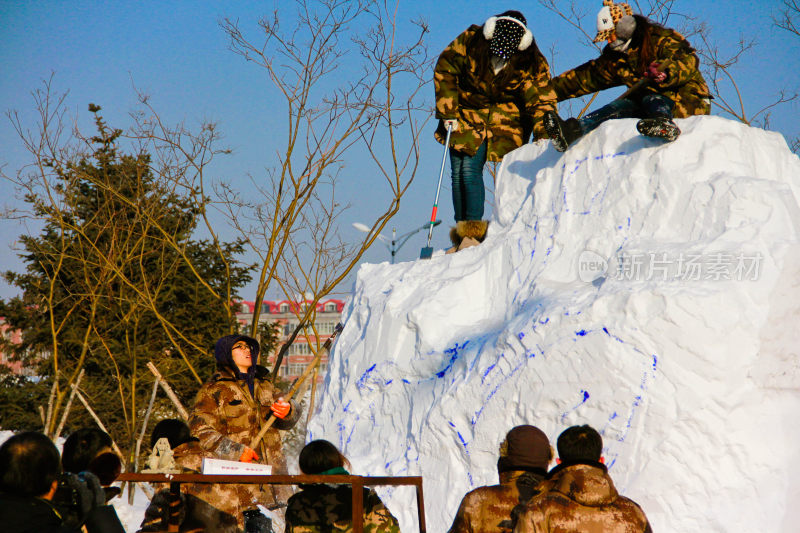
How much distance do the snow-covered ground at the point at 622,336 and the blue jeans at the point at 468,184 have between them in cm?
32

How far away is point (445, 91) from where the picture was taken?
6.52 m

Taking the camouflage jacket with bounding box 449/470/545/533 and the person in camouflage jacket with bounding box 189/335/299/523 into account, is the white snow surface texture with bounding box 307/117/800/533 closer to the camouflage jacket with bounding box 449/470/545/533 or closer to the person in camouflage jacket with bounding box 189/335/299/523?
the person in camouflage jacket with bounding box 189/335/299/523

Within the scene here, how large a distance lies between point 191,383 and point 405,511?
11587 millimetres

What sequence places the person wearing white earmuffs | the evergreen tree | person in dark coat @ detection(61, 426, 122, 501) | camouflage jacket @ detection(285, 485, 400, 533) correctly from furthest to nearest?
the evergreen tree < the person wearing white earmuffs < camouflage jacket @ detection(285, 485, 400, 533) < person in dark coat @ detection(61, 426, 122, 501)

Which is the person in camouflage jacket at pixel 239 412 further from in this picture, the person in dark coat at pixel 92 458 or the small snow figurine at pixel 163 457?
the person in dark coat at pixel 92 458

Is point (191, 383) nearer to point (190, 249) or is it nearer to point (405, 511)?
point (190, 249)

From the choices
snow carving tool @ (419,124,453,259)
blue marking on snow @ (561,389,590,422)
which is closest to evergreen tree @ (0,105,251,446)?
snow carving tool @ (419,124,453,259)

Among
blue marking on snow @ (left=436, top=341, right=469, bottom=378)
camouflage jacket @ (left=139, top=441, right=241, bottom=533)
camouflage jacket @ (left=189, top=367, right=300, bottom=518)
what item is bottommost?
camouflage jacket @ (left=139, top=441, right=241, bottom=533)

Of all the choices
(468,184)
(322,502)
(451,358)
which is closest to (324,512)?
(322,502)

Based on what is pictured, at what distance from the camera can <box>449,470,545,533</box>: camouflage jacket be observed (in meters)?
3.04

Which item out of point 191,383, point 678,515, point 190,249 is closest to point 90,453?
point 678,515

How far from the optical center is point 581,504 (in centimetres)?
274

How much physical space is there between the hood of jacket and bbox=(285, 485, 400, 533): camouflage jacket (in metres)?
0.88

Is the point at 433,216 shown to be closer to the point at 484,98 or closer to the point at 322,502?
the point at 484,98
